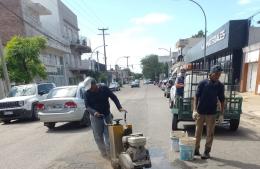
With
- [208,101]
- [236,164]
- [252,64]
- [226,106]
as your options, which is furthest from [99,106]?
[252,64]

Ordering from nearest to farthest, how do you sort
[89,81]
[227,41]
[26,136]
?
[89,81], [26,136], [227,41]

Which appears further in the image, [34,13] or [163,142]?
[34,13]

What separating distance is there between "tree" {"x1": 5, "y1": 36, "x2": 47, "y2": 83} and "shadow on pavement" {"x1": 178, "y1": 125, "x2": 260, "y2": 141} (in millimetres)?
14739

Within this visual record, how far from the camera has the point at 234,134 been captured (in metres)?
8.33

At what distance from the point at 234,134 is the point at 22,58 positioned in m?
16.7

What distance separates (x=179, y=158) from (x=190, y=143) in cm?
46

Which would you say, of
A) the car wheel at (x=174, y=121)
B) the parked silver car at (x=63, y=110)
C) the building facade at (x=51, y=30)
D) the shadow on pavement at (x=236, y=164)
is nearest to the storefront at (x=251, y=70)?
the car wheel at (x=174, y=121)

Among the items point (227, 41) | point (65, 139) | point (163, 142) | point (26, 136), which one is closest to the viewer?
point (163, 142)

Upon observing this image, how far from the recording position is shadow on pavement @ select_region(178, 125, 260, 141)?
7820 mm

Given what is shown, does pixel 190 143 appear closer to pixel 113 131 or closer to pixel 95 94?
pixel 113 131

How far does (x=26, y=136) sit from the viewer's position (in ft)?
32.0

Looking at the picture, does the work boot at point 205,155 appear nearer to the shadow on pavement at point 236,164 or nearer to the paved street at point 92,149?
the paved street at point 92,149

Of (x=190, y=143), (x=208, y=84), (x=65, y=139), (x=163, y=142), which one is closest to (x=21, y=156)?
(x=65, y=139)

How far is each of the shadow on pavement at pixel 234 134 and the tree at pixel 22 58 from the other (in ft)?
48.4
